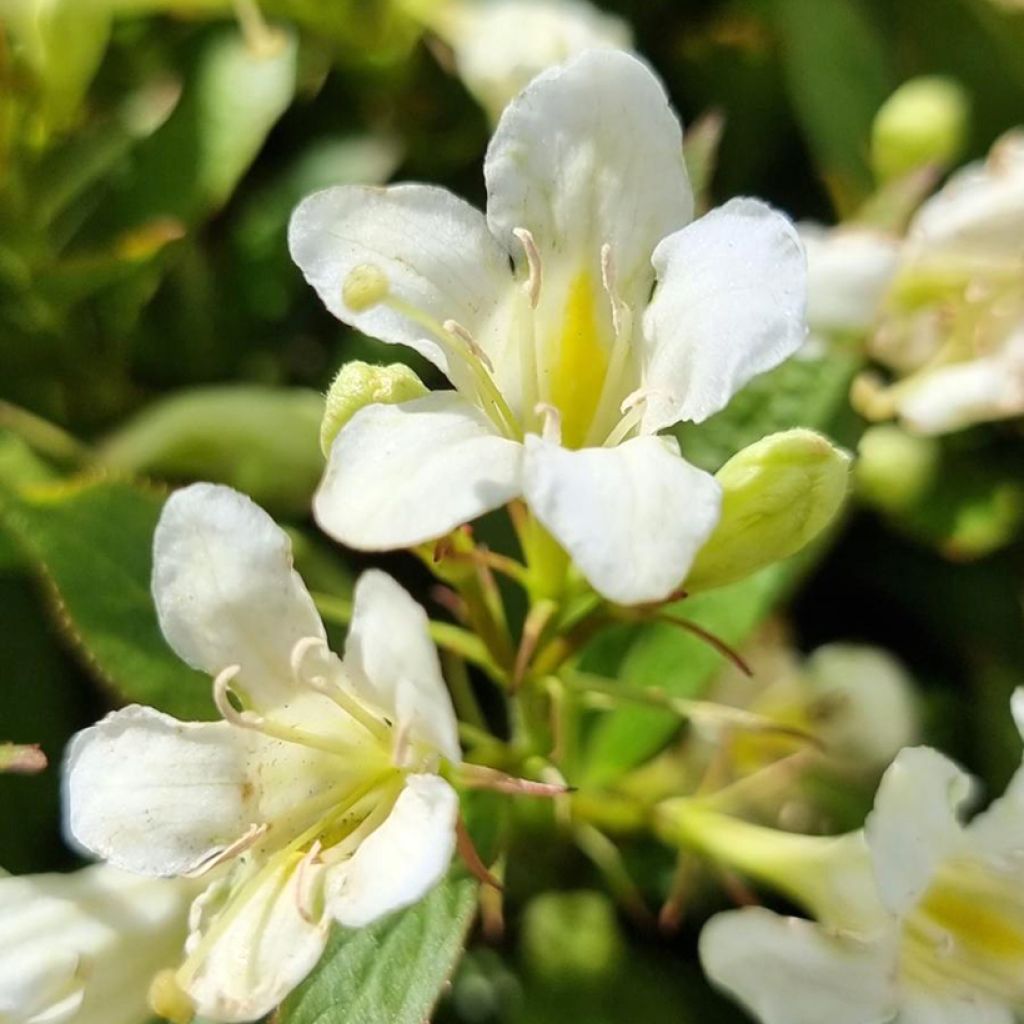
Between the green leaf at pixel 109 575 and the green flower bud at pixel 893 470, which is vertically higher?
the green leaf at pixel 109 575

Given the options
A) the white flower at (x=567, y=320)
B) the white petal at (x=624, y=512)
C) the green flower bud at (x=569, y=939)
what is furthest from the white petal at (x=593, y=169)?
the green flower bud at (x=569, y=939)

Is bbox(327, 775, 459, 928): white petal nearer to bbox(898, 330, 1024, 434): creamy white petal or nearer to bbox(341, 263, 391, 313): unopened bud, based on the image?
bbox(341, 263, 391, 313): unopened bud

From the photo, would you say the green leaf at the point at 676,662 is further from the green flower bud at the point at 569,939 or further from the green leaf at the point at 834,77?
the green leaf at the point at 834,77

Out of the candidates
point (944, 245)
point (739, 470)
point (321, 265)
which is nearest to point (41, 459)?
point (321, 265)

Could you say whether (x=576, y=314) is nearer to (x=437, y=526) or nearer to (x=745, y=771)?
(x=437, y=526)

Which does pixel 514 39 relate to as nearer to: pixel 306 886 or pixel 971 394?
pixel 971 394
